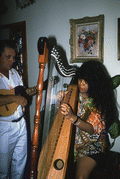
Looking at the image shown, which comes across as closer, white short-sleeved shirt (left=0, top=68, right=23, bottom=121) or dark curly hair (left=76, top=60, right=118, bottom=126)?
dark curly hair (left=76, top=60, right=118, bottom=126)

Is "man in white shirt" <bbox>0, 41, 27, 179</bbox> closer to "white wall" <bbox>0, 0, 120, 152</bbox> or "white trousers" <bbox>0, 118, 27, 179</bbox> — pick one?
"white trousers" <bbox>0, 118, 27, 179</bbox>

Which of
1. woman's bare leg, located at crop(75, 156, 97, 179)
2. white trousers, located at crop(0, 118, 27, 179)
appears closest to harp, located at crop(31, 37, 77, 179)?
woman's bare leg, located at crop(75, 156, 97, 179)

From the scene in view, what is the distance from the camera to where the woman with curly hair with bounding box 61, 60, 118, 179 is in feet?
3.97

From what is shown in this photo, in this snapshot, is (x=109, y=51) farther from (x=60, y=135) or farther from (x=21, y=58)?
(x=21, y=58)

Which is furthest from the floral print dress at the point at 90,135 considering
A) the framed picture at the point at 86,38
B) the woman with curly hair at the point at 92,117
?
the framed picture at the point at 86,38

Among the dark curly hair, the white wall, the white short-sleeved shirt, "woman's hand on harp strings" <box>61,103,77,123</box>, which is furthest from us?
the white wall

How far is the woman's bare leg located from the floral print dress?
5 centimetres

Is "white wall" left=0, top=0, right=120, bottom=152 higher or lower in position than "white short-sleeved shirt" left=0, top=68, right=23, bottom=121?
higher

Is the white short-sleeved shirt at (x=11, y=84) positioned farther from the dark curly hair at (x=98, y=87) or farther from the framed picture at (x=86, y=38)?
the framed picture at (x=86, y=38)

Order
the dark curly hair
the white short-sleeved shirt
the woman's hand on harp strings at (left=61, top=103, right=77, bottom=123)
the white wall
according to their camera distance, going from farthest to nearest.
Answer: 1. the white wall
2. the white short-sleeved shirt
3. the dark curly hair
4. the woman's hand on harp strings at (left=61, top=103, right=77, bottom=123)

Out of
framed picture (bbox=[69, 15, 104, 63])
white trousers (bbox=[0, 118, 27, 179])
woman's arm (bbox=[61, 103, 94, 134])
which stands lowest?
white trousers (bbox=[0, 118, 27, 179])

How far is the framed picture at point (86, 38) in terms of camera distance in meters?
1.72

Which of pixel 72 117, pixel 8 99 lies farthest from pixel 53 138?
pixel 8 99

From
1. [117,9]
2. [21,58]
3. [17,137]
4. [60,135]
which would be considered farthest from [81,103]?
[21,58]
